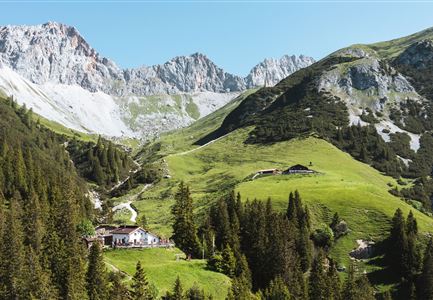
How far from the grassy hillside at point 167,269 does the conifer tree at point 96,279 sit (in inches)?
337

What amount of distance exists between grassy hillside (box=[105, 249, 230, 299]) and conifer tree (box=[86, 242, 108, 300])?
28.1ft

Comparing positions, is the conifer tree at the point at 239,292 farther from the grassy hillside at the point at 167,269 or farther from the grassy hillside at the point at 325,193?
the grassy hillside at the point at 325,193

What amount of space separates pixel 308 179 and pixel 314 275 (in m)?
63.6

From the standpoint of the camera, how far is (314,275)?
10019 cm

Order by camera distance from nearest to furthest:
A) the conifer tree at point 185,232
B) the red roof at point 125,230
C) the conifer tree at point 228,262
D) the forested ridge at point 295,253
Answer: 1. the forested ridge at point 295,253
2. the conifer tree at point 228,262
3. the red roof at point 125,230
4. the conifer tree at point 185,232

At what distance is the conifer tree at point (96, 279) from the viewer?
77625 mm

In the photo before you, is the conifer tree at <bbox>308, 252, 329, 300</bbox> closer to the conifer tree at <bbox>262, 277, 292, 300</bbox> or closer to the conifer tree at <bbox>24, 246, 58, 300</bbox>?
the conifer tree at <bbox>262, 277, 292, 300</bbox>

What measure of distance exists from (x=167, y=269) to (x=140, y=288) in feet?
48.0

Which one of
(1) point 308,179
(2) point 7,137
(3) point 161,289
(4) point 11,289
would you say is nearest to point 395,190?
(1) point 308,179

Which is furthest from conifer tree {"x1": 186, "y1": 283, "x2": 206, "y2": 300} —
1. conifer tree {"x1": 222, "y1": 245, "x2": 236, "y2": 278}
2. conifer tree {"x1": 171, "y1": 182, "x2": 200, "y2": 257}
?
conifer tree {"x1": 171, "y1": 182, "x2": 200, "y2": 257}

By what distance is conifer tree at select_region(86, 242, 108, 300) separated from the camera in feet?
255

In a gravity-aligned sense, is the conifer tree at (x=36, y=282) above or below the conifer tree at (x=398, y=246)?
above

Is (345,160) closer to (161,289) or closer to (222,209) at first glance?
(222,209)

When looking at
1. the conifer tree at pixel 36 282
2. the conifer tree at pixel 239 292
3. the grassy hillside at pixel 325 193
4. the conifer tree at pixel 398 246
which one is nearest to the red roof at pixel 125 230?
the conifer tree at pixel 36 282
